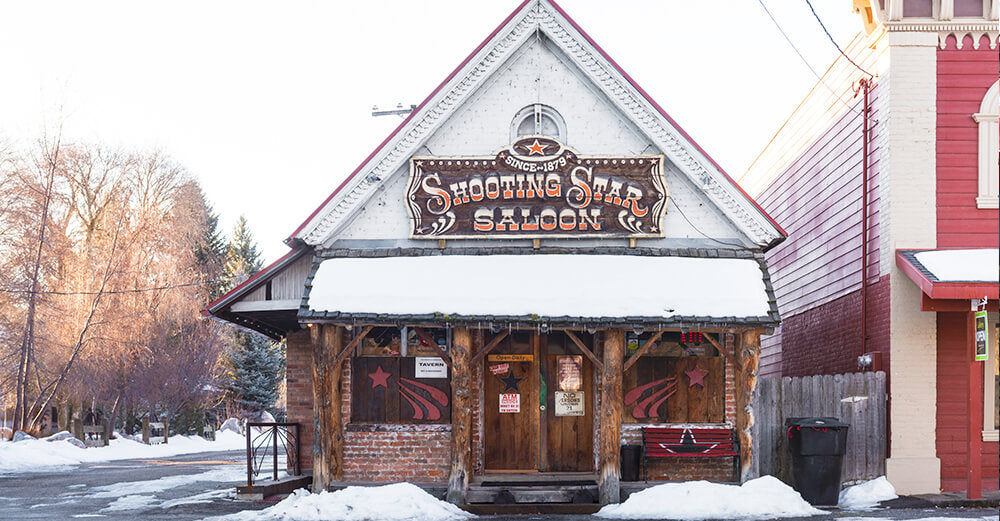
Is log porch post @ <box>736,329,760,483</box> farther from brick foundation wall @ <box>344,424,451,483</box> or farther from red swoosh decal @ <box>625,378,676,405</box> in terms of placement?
brick foundation wall @ <box>344,424,451,483</box>

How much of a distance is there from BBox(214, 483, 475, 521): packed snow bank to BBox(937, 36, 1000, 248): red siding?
28.5ft

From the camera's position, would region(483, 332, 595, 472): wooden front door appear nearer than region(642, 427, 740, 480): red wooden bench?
No

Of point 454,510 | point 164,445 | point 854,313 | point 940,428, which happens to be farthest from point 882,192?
point 164,445

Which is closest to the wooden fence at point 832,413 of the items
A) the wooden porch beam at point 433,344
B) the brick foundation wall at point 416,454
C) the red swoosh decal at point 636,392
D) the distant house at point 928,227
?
the distant house at point 928,227

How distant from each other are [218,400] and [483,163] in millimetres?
39923

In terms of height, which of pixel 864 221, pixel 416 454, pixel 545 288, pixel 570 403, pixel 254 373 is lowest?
pixel 254 373

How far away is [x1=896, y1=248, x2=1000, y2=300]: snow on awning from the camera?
45.5 ft

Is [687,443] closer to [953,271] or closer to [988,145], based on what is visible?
[953,271]

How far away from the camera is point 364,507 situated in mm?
13820

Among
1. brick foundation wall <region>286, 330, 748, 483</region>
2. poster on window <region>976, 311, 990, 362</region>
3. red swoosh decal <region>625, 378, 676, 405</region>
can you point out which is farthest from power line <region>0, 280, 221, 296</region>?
poster on window <region>976, 311, 990, 362</region>

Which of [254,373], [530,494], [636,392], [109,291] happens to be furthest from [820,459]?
[254,373]

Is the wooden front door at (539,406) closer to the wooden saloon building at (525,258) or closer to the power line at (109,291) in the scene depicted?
the wooden saloon building at (525,258)

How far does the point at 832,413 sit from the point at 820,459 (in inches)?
43.7

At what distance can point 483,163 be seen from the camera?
52.0 feet
